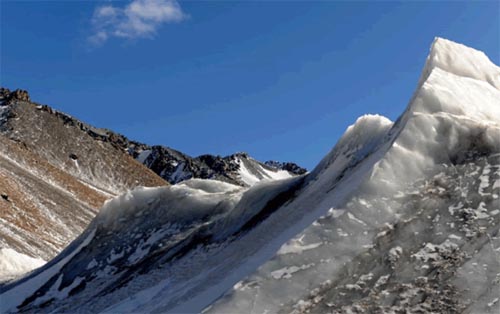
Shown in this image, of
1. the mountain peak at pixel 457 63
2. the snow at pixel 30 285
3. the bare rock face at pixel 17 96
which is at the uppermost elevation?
the bare rock face at pixel 17 96

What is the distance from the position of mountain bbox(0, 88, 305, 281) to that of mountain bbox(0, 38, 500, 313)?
14968 mm

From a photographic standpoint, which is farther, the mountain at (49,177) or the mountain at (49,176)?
the mountain at (49,177)

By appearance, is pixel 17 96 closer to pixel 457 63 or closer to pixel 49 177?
pixel 49 177

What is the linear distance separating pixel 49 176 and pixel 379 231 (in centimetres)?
9965

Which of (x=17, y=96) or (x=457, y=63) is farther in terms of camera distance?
(x=17, y=96)

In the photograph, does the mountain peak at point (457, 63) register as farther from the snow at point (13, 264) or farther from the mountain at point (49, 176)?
the mountain at point (49, 176)

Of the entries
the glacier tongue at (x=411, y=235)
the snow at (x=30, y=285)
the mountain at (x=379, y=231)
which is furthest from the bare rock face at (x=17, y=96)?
the glacier tongue at (x=411, y=235)

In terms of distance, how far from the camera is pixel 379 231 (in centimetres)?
1263

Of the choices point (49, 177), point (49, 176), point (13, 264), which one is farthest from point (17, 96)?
point (13, 264)

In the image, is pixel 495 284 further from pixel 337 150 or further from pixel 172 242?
pixel 172 242

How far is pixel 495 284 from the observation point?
11.7 metres

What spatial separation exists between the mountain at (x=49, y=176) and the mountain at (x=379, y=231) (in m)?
15.0

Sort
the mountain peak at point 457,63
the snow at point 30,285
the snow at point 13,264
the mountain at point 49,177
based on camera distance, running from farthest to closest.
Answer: the mountain at point 49,177
the snow at point 13,264
the snow at point 30,285
the mountain peak at point 457,63

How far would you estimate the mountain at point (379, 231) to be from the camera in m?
11.9
